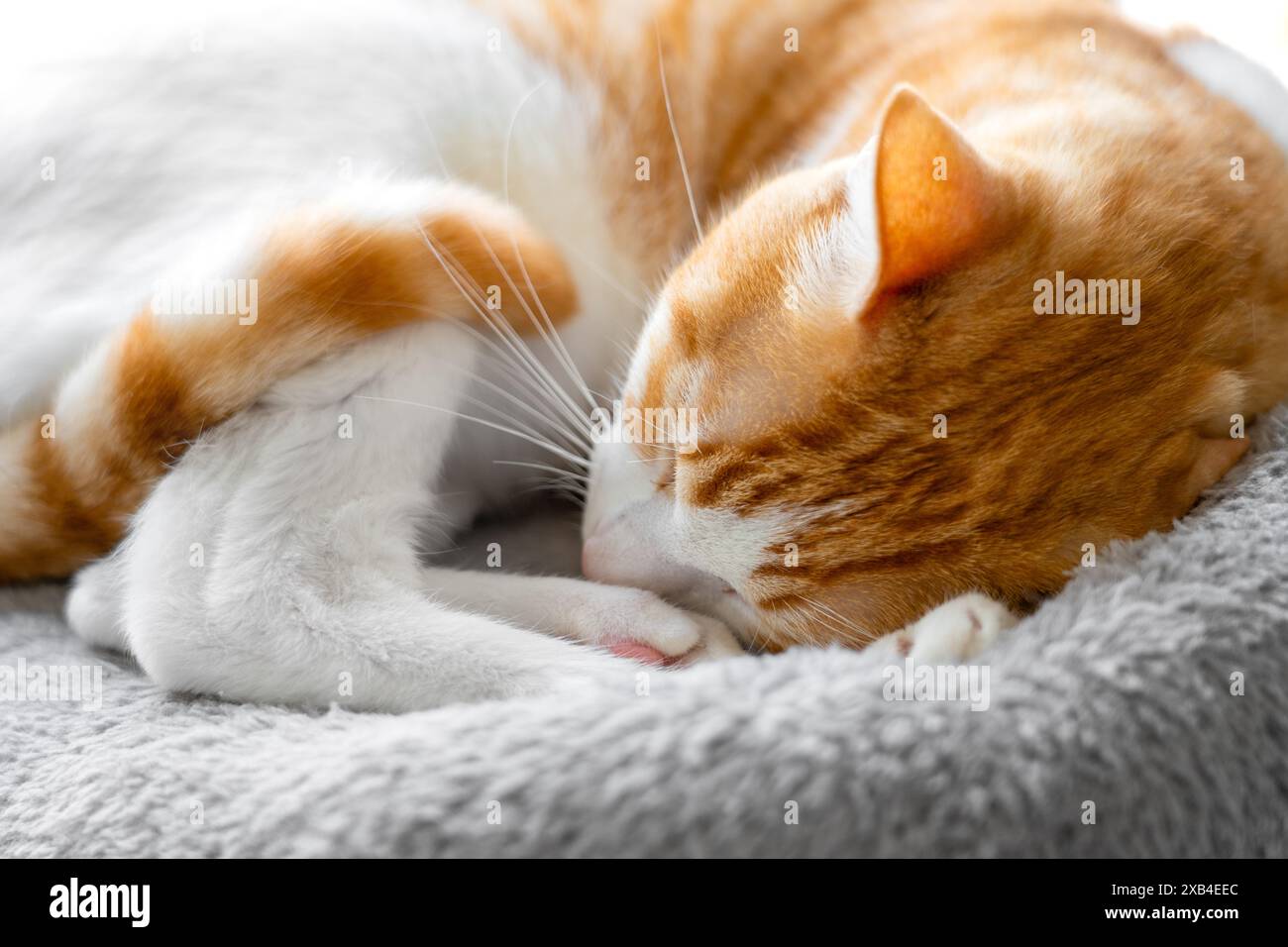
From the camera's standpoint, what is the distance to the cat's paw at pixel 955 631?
0.86 m

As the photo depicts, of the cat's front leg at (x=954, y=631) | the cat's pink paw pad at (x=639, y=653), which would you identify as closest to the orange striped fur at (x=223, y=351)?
the cat's pink paw pad at (x=639, y=653)

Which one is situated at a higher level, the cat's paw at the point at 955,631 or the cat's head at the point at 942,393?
the cat's head at the point at 942,393

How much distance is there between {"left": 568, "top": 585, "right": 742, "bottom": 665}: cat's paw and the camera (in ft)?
3.27

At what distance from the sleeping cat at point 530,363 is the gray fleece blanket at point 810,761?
0.27 ft

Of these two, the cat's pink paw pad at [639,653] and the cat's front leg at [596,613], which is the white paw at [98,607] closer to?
the cat's front leg at [596,613]

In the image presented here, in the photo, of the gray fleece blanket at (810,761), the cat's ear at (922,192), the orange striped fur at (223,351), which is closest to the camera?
the gray fleece blanket at (810,761)

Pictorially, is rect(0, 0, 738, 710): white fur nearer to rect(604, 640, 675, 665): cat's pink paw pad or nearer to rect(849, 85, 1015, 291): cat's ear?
rect(604, 640, 675, 665): cat's pink paw pad

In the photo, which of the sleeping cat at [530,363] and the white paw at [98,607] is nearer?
the sleeping cat at [530,363]

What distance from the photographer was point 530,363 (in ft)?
3.70

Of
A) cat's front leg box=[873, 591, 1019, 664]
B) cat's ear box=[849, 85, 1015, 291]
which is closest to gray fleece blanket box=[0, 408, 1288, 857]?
cat's front leg box=[873, 591, 1019, 664]

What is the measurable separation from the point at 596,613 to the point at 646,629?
0.05m

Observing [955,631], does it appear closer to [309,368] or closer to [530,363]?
[530,363]

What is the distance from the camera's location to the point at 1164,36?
4.67ft
